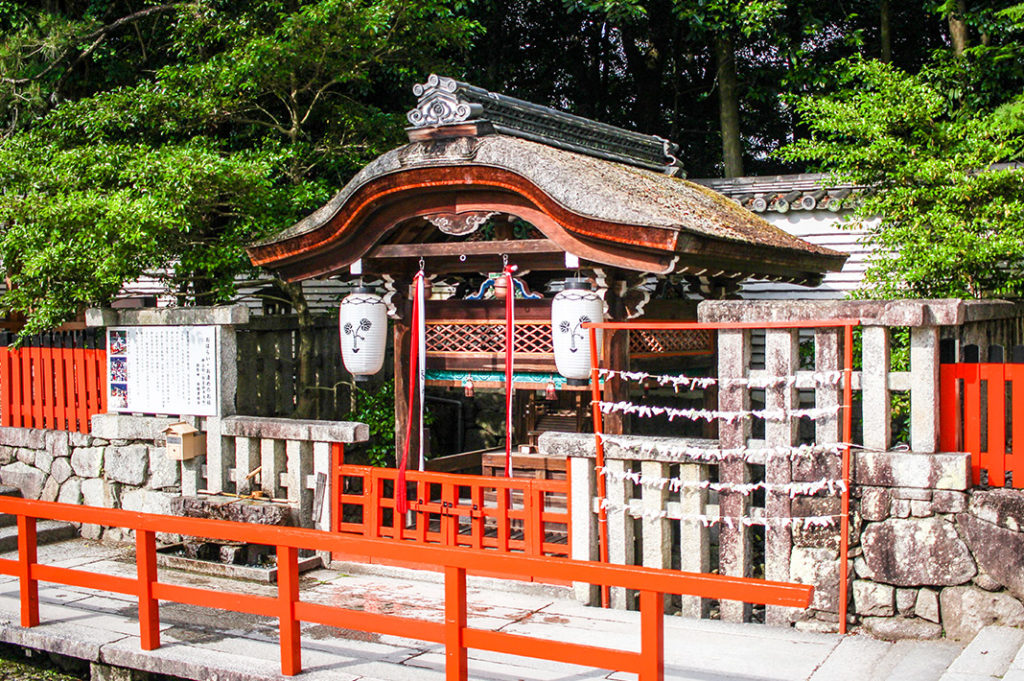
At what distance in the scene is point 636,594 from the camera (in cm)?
821

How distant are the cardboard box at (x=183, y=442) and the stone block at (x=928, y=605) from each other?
7014mm

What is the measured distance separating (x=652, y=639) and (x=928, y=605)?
113 inches

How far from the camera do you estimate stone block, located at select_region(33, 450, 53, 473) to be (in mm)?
11539

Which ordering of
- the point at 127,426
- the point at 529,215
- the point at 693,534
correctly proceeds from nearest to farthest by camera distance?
the point at 693,534 < the point at 529,215 < the point at 127,426

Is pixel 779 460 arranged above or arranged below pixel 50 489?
above

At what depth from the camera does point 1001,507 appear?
6.75 metres

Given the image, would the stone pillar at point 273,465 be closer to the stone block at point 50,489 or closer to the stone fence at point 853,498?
the stone block at point 50,489

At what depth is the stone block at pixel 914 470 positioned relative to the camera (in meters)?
6.90

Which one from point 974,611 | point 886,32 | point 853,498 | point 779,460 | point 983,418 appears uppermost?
point 886,32

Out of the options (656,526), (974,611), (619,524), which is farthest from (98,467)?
(974,611)

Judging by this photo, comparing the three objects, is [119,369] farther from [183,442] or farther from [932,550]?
[932,550]

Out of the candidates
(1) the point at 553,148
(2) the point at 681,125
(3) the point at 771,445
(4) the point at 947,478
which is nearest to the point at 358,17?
(1) the point at 553,148

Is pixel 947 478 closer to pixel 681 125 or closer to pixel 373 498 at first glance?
pixel 373 498

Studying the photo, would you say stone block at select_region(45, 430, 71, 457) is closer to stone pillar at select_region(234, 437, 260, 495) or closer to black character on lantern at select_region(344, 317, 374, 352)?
stone pillar at select_region(234, 437, 260, 495)
